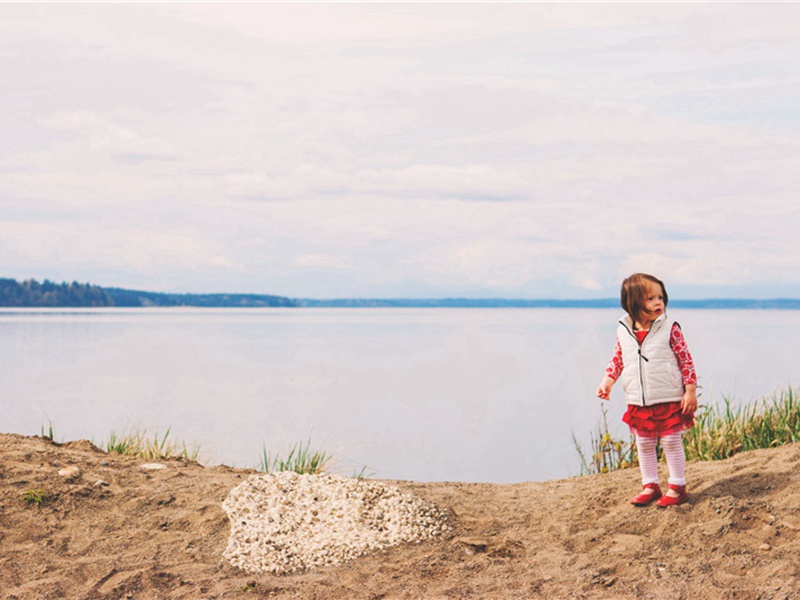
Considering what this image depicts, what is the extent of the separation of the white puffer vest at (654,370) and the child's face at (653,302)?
A: 0.07 meters

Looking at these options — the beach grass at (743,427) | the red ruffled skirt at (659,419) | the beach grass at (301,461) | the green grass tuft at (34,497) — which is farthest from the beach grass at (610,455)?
the green grass tuft at (34,497)

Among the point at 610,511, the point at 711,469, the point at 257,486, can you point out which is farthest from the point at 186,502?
the point at 711,469

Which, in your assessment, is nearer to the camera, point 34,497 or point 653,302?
point 653,302

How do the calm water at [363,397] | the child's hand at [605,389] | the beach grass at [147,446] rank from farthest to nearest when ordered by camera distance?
1. the calm water at [363,397]
2. the beach grass at [147,446]
3. the child's hand at [605,389]

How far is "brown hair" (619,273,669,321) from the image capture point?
606cm

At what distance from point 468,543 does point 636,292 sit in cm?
219

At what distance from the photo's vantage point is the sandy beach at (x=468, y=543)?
5.15m

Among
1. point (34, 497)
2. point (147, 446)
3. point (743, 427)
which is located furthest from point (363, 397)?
point (34, 497)

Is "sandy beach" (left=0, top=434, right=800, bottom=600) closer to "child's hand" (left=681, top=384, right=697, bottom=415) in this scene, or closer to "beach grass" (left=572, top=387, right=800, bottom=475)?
"child's hand" (left=681, top=384, right=697, bottom=415)

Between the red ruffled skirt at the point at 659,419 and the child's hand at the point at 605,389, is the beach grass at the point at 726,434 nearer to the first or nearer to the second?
the red ruffled skirt at the point at 659,419

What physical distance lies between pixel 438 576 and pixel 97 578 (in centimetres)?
229

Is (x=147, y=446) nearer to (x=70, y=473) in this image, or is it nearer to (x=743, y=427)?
(x=70, y=473)

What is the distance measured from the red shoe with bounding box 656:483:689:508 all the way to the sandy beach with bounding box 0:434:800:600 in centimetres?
7

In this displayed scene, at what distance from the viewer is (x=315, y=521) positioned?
243 inches
